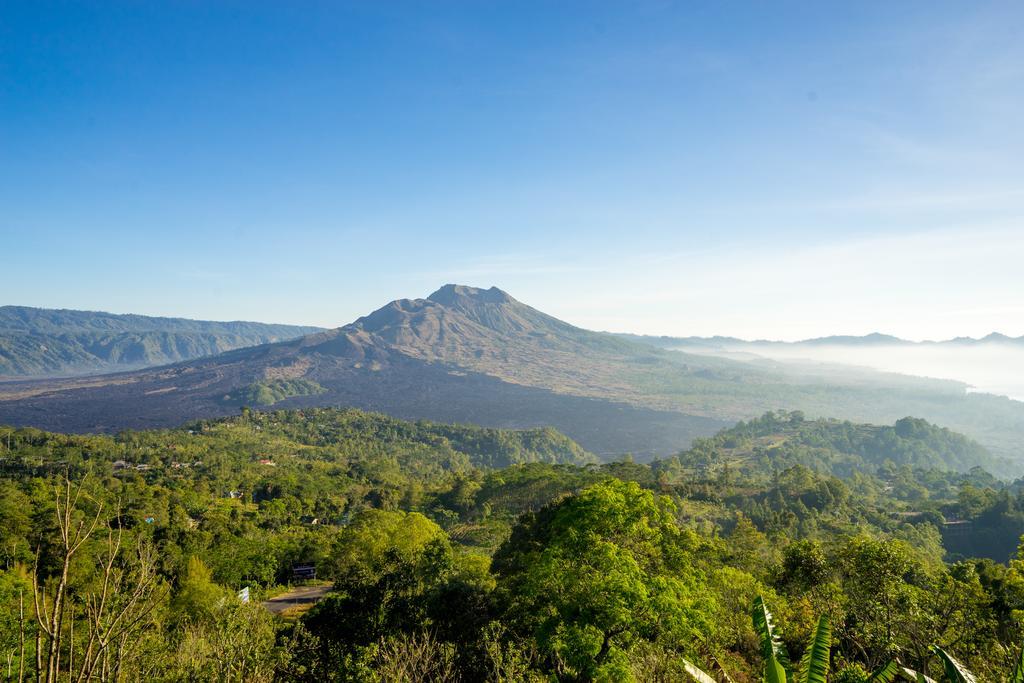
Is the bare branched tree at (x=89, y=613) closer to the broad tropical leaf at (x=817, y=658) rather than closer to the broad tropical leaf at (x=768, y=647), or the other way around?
the broad tropical leaf at (x=768, y=647)

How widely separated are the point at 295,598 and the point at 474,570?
55.7 feet

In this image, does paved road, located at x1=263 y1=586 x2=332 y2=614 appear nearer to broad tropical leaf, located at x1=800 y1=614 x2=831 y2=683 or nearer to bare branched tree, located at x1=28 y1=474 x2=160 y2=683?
bare branched tree, located at x1=28 y1=474 x2=160 y2=683

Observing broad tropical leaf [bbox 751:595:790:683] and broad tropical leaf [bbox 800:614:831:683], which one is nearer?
broad tropical leaf [bbox 751:595:790:683]

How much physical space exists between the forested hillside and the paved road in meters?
1.20

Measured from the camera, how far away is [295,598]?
1201 inches

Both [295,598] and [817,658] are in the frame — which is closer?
[817,658]

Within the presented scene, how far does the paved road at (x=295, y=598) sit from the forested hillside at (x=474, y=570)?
1197mm

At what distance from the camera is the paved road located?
93.2ft

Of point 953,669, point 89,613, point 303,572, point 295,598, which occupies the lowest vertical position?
point 303,572

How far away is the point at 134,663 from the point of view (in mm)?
11117

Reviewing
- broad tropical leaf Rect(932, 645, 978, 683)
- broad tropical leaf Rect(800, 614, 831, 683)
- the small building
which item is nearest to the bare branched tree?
broad tropical leaf Rect(800, 614, 831, 683)

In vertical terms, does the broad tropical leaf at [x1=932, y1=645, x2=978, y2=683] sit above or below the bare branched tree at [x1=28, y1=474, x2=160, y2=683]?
below

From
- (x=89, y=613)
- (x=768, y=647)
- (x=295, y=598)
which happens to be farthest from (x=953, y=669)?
(x=295, y=598)

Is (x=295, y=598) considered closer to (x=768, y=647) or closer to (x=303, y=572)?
(x=303, y=572)
